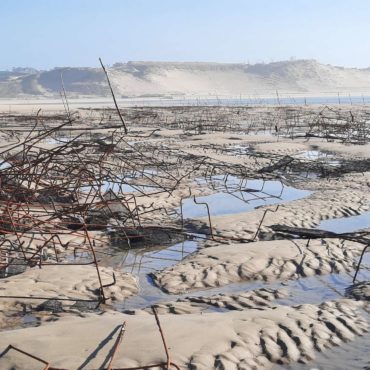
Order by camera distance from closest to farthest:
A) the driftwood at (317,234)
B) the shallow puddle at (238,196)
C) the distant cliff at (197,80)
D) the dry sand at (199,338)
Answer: the dry sand at (199,338), the driftwood at (317,234), the shallow puddle at (238,196), the distant cliff at (197,80)

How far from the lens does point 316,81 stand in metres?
101

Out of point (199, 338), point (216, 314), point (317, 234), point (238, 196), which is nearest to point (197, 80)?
point (238, 196)

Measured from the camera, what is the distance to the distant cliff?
82.3 meters

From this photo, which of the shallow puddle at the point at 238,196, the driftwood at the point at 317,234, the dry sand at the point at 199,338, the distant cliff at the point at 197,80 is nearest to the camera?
the dry sand at the point at 199,338

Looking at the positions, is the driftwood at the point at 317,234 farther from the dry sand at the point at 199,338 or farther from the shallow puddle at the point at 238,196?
the shallow puddle at the point at 238,196

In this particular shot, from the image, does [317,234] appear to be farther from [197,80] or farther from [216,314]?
[197,80]

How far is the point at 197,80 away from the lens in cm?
9750

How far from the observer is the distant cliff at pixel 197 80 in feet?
270

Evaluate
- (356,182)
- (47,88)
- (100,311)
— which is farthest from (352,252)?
(47,88)

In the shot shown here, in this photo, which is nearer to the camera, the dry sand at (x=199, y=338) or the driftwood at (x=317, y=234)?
the dry sand at (x=199, y=338)

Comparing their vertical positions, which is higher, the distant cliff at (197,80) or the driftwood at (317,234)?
the distant cliff at (197,80)

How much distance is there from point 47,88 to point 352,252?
85.3m

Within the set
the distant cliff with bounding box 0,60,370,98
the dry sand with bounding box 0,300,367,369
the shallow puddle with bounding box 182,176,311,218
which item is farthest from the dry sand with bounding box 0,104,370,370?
the distant cliff with bounding box 0,60,370,98

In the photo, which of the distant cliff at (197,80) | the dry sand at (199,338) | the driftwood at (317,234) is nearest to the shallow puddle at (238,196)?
the driftwood at (317,234)
